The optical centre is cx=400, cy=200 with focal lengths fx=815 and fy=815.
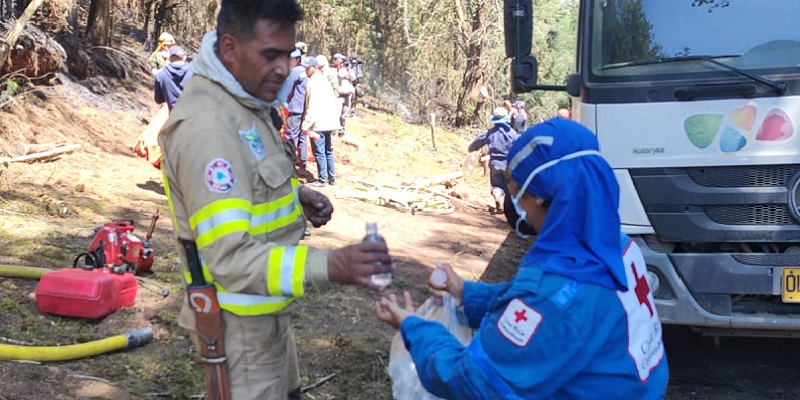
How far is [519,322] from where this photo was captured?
7.23ft

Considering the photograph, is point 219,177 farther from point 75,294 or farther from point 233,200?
point 75,294

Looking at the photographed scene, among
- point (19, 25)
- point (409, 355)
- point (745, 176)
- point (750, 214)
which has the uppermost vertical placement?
point (19, 25)

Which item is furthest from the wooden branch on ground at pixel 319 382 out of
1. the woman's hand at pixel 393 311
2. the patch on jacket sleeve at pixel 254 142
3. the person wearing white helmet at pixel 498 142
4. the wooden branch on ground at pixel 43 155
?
the person wearing white helmet at pixel 498 142

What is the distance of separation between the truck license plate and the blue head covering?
2.98m

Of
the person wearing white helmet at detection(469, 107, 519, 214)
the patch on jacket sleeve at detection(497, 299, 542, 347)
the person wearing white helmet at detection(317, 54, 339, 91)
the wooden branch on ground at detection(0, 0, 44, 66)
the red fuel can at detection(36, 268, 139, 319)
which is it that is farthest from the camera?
the person wearing white helmet at detection(317, 54, 339, 91)

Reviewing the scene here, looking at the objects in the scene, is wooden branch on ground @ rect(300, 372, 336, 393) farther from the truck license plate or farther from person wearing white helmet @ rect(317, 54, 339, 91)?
person wearing white helmet @ rect(317, 54, 339, 91)

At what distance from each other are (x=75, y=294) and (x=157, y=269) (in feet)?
4.92

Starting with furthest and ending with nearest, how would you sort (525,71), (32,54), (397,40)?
(397,40), (32,54), (525,71)

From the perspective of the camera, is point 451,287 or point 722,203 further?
point 722,203

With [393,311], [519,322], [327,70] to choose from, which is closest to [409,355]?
[393,311]

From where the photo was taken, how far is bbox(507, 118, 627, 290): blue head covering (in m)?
2.21

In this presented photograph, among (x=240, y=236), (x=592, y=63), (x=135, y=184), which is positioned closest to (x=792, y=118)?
(x=592, y=63)

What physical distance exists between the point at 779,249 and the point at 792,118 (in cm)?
80

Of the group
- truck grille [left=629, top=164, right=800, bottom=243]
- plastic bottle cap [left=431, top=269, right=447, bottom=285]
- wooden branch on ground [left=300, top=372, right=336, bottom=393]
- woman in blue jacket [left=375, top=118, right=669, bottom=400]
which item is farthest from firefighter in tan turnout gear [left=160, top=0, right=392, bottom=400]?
truck grille [left=629, top=164, right=800, bottom=243]
